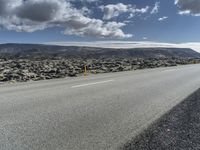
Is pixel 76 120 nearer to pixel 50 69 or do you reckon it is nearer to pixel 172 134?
pixel 172 134

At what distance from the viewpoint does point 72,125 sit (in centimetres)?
588

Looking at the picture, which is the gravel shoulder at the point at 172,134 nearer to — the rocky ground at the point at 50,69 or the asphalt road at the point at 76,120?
the asphalt road at the point at 76,120

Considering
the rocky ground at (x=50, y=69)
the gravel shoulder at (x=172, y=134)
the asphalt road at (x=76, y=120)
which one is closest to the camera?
the gravel shoulder at (x=172, y=134)

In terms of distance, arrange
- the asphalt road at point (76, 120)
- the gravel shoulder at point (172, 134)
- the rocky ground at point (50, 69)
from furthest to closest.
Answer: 1. the rocky ground at point (50, 69)
2. the asphalt road at point (76, 120)
3. the gravel shoulder at point (172, 134)

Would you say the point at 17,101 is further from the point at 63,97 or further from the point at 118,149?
the point at 118,149

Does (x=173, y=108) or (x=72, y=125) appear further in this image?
(x=173, y=108)

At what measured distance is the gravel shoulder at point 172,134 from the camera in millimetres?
4664

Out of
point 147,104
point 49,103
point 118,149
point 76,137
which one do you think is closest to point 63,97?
point 49,103

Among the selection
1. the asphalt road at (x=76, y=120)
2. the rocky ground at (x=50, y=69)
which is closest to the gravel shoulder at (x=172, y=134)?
the asphalt road at (x=76, y=120)

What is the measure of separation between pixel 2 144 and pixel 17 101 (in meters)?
4.29

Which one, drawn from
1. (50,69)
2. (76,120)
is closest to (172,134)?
(76,120)

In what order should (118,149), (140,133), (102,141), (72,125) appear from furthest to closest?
1. (72,125)
2. (140,133)
3. (102,141)
4. (118,149)

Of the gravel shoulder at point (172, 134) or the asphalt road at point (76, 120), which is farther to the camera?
the asphalt road at point (76, 120)

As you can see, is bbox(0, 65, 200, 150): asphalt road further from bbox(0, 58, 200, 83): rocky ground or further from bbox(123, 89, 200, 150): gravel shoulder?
bbox(0, 58, 200, 83): rocky ground
